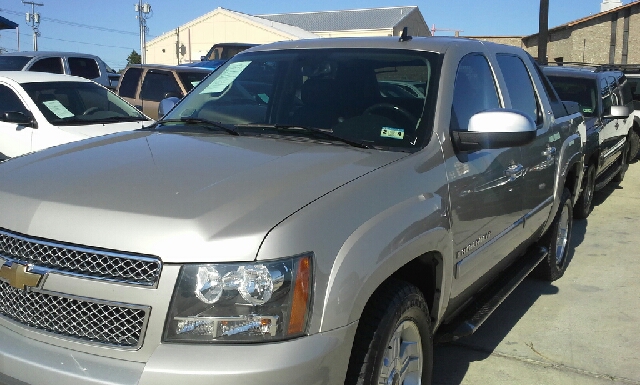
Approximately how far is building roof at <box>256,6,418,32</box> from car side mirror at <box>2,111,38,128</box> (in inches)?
1742

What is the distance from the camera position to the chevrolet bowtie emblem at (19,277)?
226 centimetres

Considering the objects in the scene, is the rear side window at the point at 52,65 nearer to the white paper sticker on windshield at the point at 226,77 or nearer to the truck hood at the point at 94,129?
the truck hood at the point at 94,129

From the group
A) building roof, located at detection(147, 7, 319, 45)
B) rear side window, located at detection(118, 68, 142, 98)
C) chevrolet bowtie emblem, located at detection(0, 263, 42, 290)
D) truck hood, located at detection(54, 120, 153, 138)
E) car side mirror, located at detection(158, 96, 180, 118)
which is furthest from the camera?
building roof, located at detection(147, 7, 319, 45)

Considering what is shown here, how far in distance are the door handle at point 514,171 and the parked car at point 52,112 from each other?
500 cm

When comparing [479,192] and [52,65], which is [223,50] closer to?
[52,65]

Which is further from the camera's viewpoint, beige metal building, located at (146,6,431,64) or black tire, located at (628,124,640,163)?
beige metal building, located at (146,6,431,64)

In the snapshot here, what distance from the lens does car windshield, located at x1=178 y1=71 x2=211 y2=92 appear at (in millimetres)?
12320

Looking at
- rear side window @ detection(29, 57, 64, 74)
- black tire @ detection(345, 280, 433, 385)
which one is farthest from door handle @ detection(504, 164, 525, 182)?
rear side window @ detection(29, 57, 64, 74)

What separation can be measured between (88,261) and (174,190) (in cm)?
41

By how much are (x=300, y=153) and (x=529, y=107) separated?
7.51 feet

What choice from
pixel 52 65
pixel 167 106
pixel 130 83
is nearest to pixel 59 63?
pixel 52 65

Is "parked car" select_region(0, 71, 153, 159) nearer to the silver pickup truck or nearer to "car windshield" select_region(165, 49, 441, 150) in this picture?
"car windshield" select_region(165, 49, 441, 150)

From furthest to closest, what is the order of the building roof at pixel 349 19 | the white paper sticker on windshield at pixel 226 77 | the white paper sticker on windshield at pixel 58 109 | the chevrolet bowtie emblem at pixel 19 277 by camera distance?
the building roof at pixel 349 19, the white paper sticker on windshield at pixel 58 109, the white paper sticker on windshield at pixel 226 77, the chevrolet bowtie emblem at pixel 19 277

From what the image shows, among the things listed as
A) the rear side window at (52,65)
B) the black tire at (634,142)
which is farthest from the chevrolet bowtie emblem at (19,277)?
the rear side window at (52,65)
